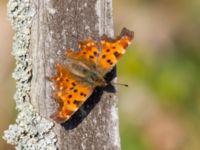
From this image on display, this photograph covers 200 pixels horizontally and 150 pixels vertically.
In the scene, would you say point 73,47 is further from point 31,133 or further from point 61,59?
point 31,133

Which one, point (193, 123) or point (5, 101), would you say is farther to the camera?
point (193, 123)

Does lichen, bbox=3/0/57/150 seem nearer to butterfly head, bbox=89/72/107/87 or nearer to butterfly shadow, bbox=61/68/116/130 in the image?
butterfly shadow, bbox=61/68/116/130

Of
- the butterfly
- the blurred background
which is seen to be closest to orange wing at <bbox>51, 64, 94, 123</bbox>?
the butterfly

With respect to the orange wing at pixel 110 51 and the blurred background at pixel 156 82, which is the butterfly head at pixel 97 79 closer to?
the orange wing at pixel 110 51

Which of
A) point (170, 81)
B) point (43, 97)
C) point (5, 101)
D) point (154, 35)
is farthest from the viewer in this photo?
point (154, 35)

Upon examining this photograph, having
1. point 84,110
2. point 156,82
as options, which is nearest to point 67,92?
point 84,110

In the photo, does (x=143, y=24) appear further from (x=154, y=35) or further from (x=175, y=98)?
(x=175, y=98)

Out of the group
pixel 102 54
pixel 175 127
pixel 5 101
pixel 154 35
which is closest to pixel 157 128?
pixel 175 127
